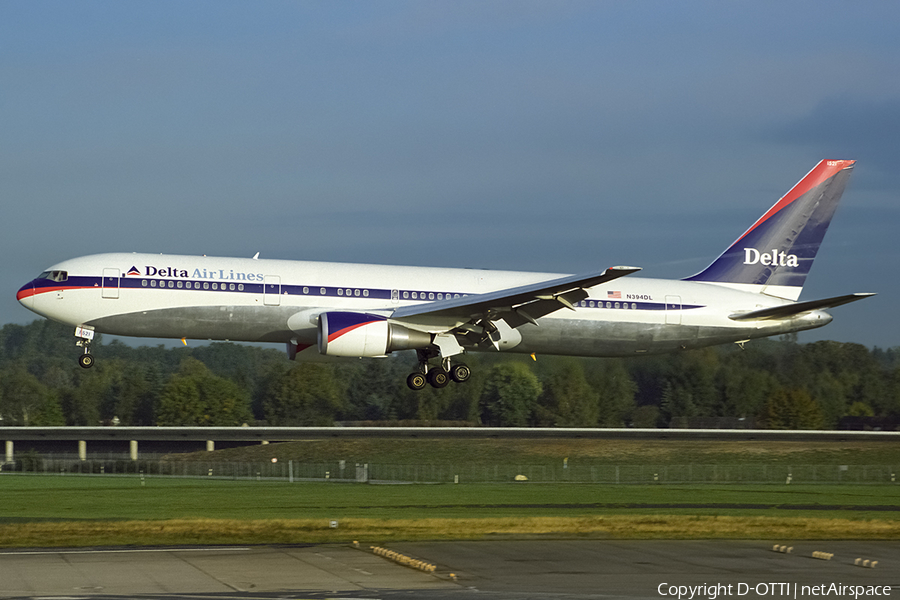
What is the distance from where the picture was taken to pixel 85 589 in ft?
81.5

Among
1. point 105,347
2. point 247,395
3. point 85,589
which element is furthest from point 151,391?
point 85,589

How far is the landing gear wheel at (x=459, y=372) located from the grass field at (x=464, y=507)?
5779 millimetres

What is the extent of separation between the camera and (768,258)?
4716 centimetres

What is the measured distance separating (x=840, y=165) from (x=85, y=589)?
37732 mm

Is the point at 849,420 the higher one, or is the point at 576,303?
the point at 576,303

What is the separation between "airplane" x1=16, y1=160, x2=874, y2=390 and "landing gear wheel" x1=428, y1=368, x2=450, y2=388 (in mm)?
56

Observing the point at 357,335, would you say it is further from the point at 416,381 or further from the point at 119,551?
the point at 119,551

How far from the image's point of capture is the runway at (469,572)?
24531 millimetres

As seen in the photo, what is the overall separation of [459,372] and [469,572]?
46.1 feet

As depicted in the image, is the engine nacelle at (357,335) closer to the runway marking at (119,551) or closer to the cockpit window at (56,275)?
the runway marking at (119,551)

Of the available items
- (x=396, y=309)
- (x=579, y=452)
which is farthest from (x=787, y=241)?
(x=579, y=452)

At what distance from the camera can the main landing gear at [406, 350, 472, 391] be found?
41125 millimetres

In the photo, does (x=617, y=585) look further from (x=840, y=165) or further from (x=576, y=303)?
(x=840, y=165)

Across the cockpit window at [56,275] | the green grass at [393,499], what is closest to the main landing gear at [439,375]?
the green grass at [393,499]
